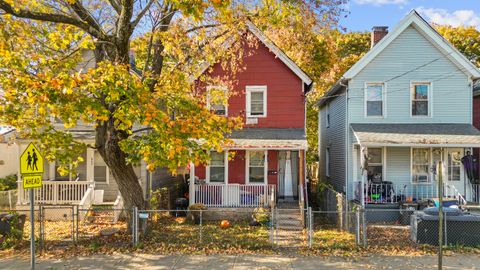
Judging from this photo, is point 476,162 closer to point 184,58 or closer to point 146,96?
point 184,58

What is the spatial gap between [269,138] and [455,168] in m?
8.19

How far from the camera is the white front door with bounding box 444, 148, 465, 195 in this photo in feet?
54.9

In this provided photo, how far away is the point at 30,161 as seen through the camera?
8219mm

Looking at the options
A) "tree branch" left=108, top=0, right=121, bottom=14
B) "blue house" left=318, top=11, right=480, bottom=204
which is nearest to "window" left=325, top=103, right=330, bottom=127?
"blue house" left=318, top=11, right=480, bottom=204

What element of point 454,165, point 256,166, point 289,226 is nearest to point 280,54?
point 256,166

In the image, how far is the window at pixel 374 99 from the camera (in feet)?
55.6

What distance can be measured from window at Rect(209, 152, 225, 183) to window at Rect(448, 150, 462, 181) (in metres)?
9.79

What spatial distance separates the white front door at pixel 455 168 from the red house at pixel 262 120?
6.30m

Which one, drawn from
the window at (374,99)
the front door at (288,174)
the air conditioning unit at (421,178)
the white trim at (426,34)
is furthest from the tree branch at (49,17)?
the air conditioning unit at (421,178)

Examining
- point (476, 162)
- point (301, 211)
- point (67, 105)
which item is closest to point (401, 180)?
point (476, 162)

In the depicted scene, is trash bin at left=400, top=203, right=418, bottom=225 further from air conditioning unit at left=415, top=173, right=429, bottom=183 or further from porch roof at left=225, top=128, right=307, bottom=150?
porch roof at left=225, top=128, right=307, bottom=150

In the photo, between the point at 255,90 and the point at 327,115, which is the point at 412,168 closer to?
the point at 327,115

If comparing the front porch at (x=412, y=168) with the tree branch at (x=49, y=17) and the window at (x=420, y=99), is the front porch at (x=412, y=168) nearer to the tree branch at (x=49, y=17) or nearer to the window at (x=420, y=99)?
the window at (x=420, y=99)

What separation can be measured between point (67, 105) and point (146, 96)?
6.16ft
